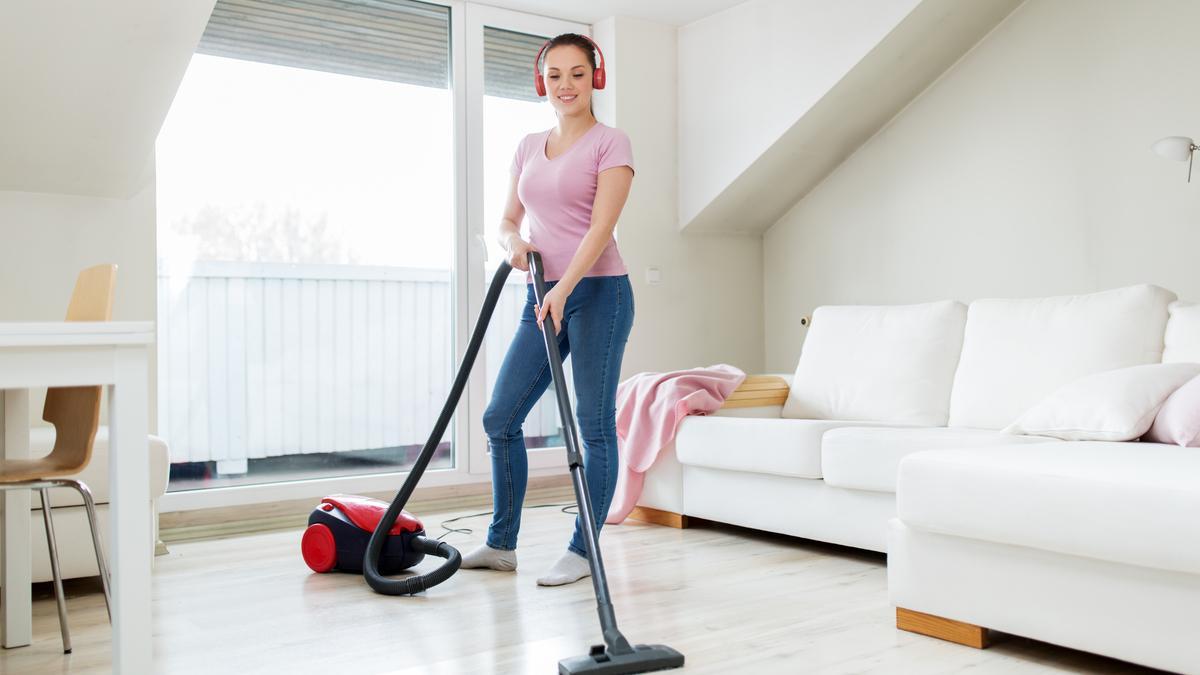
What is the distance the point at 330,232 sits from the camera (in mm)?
4137

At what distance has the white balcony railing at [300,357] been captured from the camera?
3.87 metres

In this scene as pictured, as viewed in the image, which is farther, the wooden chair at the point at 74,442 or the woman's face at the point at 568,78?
the woman's face at the point at 568,78

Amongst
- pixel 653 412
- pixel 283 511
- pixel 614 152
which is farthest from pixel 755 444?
pixel 283 511

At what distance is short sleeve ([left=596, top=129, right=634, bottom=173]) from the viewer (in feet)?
8.20

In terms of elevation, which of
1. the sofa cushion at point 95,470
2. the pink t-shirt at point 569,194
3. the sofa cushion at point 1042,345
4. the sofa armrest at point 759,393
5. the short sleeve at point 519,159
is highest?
the short sleeve at point 519,159

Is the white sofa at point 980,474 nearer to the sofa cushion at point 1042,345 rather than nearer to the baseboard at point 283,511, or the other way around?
the sofa cushion at point 1042,345

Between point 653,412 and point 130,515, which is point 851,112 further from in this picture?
point 130,515

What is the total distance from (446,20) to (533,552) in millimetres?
2454

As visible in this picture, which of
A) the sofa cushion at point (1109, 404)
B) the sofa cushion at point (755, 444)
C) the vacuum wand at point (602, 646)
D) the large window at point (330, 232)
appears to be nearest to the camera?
the vacuum wand at point (602, 646)

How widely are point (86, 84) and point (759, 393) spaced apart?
2.39m

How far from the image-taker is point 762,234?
200 inches

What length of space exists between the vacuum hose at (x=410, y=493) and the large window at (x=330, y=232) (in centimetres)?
146

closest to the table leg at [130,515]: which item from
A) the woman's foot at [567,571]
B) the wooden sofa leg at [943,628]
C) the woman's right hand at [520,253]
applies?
the woman's right hand at [520,253]

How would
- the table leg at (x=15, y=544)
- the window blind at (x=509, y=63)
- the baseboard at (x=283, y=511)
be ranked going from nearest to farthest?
the table leg at (x=15, y=544)
the baseboard at (x=283, y=511)
the window blind at (x=509, y=63)
